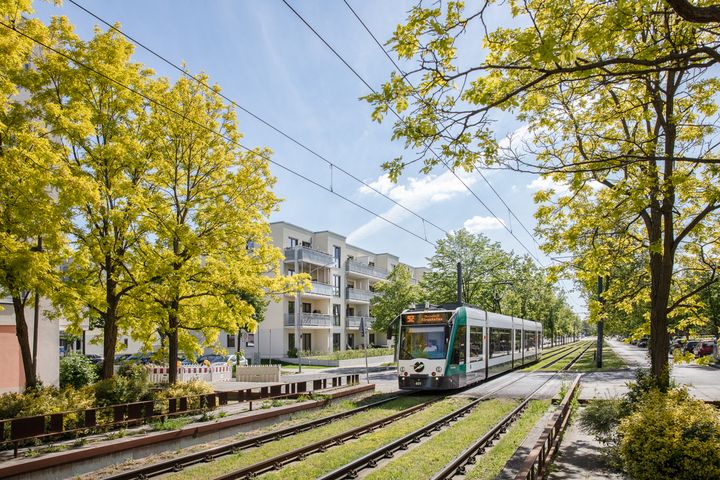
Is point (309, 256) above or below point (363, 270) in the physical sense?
above

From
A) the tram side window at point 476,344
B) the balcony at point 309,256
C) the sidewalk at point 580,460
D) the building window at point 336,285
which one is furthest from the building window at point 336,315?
the sidewalk at point 580,460

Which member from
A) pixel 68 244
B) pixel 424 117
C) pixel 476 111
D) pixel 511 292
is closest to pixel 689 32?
pixel 476 111

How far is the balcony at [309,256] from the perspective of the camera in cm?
4450

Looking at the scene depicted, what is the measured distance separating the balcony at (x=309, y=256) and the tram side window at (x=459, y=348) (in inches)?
963

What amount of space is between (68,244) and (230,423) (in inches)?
245

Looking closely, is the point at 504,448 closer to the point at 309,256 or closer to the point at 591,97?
the point at 591,97

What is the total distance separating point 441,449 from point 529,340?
2657 cm

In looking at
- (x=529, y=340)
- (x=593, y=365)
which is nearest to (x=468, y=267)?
(x=529, y=340)

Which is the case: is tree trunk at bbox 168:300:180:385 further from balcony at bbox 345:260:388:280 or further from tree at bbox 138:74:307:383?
balcony at bbox 345:260:388:280

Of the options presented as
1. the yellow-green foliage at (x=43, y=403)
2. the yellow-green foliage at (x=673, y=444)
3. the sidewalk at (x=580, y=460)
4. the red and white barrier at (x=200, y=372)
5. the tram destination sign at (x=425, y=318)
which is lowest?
the red and white barrier at (x=200, y=372)

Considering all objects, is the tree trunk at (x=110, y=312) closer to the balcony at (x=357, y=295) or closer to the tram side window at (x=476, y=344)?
the tram side window at (x=476, y=344)

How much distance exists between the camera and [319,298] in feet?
164

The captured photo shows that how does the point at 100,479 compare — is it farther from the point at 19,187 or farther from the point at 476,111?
the point at 476,111

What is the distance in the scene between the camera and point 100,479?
8.70 meters
